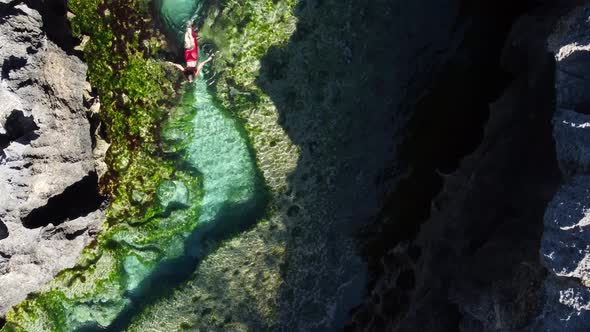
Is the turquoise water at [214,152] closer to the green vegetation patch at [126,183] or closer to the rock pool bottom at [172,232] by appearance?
the rock pool bottom at [172,232]

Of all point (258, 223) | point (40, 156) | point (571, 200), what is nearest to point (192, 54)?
point (40, 156)

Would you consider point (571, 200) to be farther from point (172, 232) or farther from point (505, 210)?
point (172, 232)

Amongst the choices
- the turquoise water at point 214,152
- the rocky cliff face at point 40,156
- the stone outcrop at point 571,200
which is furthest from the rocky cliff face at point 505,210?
the rocky cliff face at point 40,156

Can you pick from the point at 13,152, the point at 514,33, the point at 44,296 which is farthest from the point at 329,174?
the point at 44,296

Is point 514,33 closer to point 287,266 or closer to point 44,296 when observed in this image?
A: point 287,266

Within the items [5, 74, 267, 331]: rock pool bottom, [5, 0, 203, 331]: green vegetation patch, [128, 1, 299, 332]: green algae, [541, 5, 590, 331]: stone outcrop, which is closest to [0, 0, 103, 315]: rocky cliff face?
[5, 0, 203, 331]: green vegetation patch

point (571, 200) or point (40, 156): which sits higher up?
point (40, 156)
